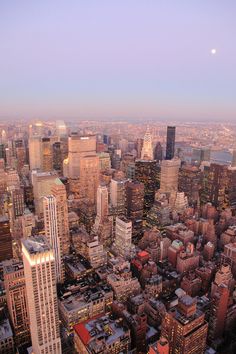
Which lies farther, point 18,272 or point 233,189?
point 233,189

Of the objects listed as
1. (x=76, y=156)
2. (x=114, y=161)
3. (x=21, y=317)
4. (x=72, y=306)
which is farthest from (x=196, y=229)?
(x=114, y=161)

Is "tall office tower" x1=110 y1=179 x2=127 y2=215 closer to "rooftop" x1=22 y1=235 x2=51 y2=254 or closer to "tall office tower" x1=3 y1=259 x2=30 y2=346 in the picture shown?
"tall office tower" x1=3 y1=259 x2=30 y2=346

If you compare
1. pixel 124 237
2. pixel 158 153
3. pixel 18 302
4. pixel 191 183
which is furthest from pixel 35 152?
pixel 18 302

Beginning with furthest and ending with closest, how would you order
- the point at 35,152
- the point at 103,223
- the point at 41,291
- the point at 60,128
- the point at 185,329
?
the point at 60,128
the point at 35,152
the point at 103,223
the point at 185,329
the point at 41,291

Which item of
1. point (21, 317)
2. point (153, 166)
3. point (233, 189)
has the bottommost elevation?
point (21, 317)

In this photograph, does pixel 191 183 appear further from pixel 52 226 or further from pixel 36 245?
pixel 36 245

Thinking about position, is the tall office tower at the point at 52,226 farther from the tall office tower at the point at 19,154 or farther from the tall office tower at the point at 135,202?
the tall office tower at the point at 19,154

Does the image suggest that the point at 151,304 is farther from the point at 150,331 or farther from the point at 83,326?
the point at 83,326

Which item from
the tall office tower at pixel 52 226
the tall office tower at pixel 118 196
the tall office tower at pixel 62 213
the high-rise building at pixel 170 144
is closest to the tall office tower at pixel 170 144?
the high-rise building at pixel 170 144
